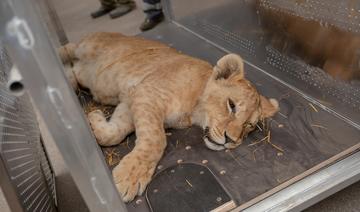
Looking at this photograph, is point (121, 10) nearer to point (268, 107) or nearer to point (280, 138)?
point (268, 107)

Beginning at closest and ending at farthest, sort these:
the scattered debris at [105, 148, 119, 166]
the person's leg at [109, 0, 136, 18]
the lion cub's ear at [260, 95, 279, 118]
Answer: the scattered debris at [105, 148, 119, 166]
the lion cub's ear at [260, 95, 279, 118]
the person's leg at [109, 0, 136, 18]

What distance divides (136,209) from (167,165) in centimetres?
27

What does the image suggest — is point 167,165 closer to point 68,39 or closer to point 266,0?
point 266,0

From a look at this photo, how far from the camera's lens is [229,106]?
1719mm

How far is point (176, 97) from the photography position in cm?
190

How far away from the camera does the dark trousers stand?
3291mm

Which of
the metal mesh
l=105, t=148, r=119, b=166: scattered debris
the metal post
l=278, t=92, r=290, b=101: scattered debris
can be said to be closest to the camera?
the metal post

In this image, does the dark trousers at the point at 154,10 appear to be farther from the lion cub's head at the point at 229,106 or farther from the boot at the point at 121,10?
the lion cub's head at the point at 229,106

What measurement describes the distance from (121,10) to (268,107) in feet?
6.16

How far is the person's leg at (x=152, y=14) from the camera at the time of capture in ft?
10.6

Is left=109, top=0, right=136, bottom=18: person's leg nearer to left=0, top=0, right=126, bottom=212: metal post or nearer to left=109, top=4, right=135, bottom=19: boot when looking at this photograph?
left=109, top=4, right=135, bottom=19: boot

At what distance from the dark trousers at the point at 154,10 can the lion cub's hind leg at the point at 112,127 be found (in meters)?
1.54

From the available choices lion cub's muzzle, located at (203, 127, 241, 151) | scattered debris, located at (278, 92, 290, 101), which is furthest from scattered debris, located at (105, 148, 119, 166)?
scattered debris, located at (278, 92, 290, 101)

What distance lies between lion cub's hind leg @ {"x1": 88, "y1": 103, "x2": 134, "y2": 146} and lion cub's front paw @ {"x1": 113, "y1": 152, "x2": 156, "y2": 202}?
0.26 m
